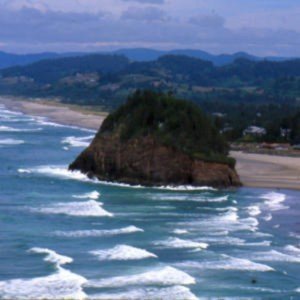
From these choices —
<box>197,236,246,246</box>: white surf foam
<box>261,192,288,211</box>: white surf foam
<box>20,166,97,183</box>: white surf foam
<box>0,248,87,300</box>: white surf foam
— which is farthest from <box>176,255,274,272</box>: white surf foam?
<box>20,166,97,183</box>: white surf foam

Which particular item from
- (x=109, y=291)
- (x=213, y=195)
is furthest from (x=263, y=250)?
(x=213, y=195)

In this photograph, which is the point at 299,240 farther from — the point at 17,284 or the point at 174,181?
the point at 174,181

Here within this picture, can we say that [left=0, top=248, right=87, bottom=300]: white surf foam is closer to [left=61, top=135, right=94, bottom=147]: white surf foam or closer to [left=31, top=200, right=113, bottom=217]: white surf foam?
[left=31, top=200, right=113, bottom=217]: white surf foam

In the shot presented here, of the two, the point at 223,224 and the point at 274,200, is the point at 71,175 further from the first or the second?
the point at 223,224

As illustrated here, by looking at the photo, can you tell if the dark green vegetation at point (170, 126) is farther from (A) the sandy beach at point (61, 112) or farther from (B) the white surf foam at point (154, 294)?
(A) the sandy beach at point (61, 112)

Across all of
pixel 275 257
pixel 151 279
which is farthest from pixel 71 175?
pixel 151 279

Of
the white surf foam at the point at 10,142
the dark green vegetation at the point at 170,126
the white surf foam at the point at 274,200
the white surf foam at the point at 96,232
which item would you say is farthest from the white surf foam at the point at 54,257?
the white surf foam at the point at 10,142
